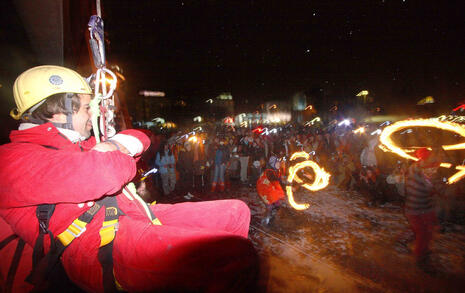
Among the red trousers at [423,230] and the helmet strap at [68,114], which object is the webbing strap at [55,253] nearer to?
the helmet strap at [68,114]

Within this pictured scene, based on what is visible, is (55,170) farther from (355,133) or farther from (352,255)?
(355,133)

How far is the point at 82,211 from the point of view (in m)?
1.62

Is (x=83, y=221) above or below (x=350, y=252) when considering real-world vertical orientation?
above

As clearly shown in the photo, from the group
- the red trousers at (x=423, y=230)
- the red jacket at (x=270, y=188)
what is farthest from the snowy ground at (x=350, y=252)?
the red jacket at (x=270, y=188)

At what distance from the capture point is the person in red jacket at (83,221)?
1.29 m

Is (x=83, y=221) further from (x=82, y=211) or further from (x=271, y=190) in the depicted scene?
(x=271, y=190)

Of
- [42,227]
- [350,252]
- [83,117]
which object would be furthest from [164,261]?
[350,252]

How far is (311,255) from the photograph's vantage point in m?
5.25

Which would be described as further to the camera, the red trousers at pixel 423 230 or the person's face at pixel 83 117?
the red trousers at pixel 423 230

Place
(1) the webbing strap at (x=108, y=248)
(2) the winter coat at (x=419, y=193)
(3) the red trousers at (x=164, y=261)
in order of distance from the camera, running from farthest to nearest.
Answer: (2) the winter coat at (x=419, y=193), (1) the webbing strap at (x=108, y=248), (3) the red trousers at (x=164, y=261)

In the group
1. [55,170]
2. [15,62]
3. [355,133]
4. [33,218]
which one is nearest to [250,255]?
[55,170]

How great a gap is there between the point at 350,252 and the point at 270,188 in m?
2.72

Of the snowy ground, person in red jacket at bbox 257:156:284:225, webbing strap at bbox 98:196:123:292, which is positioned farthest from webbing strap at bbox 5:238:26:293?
person in red jacket at bbox 257:156:284:225

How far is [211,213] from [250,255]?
21.7 inches
